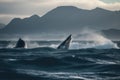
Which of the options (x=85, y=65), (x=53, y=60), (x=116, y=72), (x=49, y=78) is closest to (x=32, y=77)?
(x=49, y=78)

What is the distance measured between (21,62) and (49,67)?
438cm

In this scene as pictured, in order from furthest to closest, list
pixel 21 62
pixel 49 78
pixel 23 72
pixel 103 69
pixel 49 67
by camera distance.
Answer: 1. pixel 21 62
2. pixel 49 67
3. pixel 103 69
4. pixel 23 72
5. pixel 49 78

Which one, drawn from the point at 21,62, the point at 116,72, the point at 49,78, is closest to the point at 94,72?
the point at 116,72

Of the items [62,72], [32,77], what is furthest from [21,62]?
[32,77]

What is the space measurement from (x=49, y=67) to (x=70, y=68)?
89.1 inches

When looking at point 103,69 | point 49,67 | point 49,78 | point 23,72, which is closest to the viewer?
point 49,78

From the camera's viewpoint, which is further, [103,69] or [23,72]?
[103,69]

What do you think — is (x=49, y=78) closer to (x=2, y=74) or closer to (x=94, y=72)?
(x=2, y=74)

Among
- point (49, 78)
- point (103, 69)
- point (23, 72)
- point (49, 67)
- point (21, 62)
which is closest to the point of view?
point (49, 78)

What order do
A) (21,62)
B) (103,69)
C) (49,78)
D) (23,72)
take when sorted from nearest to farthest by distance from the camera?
(49,78)
(23,72)
(103,69)
(21,62)

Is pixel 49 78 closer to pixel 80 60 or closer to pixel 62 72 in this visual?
pixel 62 72

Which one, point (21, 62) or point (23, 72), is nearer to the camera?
point (23, 72)

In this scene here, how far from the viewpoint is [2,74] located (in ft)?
110

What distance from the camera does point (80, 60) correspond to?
158ft
